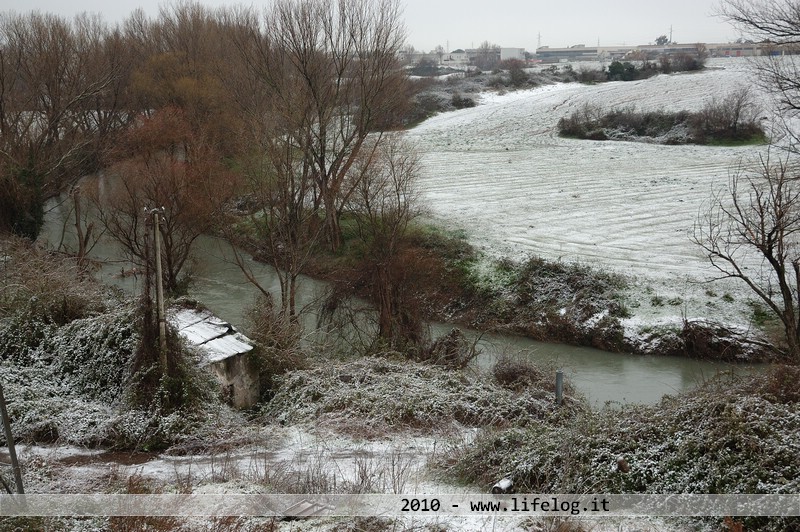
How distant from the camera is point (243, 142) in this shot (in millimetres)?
21219

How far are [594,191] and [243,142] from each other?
16644 millimetres

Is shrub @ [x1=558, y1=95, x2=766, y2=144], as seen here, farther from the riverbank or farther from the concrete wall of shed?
the concrete wall of shed

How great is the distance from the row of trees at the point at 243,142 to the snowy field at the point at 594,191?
5819 millimetres

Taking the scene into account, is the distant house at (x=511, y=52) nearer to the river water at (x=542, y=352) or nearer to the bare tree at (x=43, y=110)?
the bare tree at (x=43, y=110)

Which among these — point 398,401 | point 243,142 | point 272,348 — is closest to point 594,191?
point 243,142

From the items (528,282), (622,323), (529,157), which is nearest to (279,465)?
(622,323)

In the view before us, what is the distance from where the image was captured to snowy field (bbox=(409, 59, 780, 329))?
843 inches

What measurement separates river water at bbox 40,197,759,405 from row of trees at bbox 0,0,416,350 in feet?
3.50

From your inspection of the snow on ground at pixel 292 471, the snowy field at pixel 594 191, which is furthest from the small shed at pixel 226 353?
the snowy field at pixel 594 191

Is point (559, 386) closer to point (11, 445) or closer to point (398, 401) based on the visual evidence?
point (398, 401)

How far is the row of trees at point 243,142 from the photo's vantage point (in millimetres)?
19656

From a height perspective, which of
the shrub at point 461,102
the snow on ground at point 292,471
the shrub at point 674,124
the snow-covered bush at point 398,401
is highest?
the shrub at point 461,102

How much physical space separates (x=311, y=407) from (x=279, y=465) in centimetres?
281

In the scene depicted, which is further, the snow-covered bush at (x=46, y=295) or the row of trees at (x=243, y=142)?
the row of trees at (x=243, y=142)
